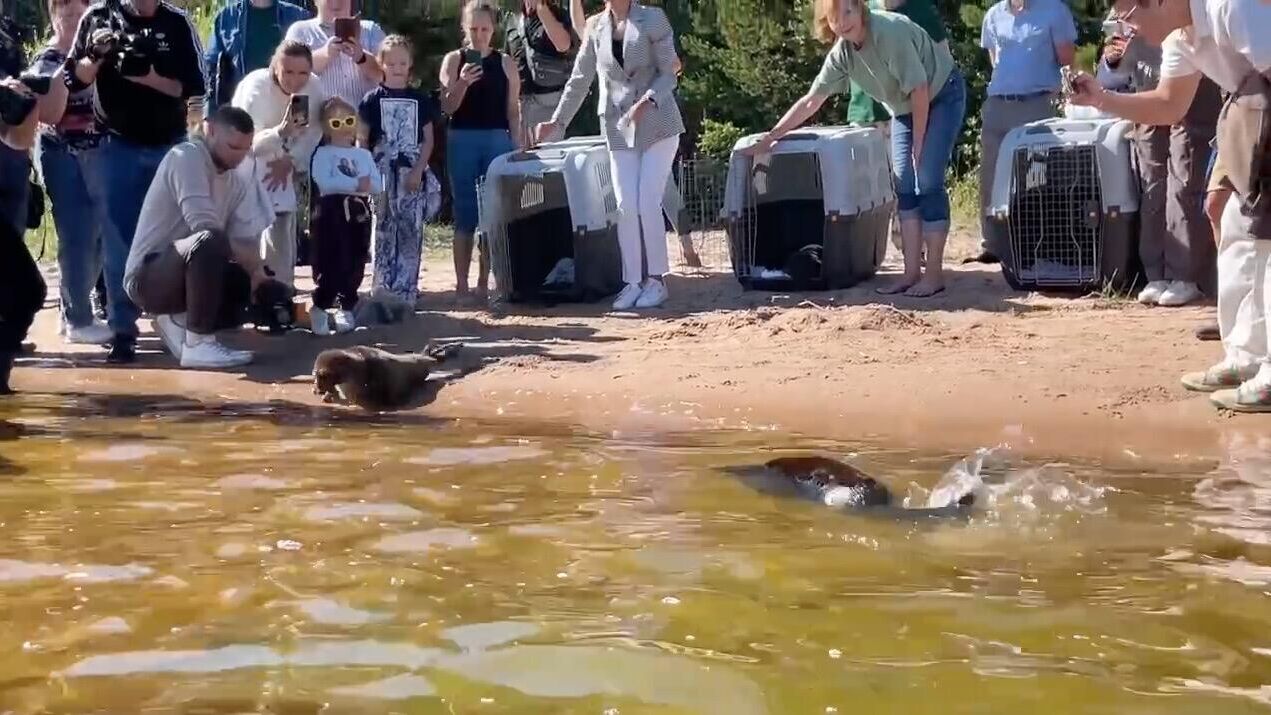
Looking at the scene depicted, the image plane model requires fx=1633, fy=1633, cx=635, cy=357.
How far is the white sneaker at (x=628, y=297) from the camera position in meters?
8.87

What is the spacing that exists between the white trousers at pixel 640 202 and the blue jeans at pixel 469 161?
0.86 metres

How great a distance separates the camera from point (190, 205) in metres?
7.59

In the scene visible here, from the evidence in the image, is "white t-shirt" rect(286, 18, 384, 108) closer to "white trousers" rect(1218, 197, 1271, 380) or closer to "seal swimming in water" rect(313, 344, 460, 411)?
"seal swimming in water" rect(313, 344, 460, 411)

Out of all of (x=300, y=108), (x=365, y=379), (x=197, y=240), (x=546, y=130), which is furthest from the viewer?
(x=546, y=130)

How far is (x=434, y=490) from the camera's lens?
4.93m

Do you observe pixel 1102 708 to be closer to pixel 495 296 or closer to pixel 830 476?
pixel 830 476

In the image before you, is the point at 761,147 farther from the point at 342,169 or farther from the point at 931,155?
the point at 342,169

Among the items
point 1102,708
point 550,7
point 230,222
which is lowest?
point 1102,708

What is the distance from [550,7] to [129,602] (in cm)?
710

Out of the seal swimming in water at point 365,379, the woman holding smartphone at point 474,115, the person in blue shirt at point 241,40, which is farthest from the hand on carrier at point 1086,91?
the person in blue shirt at point 241,40

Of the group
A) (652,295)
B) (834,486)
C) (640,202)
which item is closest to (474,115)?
(640,202)

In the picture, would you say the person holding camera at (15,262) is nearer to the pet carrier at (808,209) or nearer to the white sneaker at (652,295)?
the white sneaker at (652,295)

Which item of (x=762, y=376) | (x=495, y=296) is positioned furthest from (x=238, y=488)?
(x=495, y=296)

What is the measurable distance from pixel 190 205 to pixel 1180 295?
4718 mm
